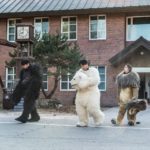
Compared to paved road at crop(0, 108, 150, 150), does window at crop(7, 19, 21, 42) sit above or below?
above

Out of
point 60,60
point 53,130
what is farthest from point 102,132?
point 60,60

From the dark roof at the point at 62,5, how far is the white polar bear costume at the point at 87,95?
18.2 metres

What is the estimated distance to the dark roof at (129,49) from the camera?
29422mm

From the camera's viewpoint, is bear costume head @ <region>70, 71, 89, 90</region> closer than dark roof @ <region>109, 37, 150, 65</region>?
Yes

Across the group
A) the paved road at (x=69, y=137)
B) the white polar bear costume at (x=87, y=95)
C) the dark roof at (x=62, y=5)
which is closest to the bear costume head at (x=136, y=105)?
the paved road at (x=69, y=137)

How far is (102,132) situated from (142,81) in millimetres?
20262

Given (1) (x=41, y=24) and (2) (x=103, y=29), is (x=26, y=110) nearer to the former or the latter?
(2) (x=103, y=29)

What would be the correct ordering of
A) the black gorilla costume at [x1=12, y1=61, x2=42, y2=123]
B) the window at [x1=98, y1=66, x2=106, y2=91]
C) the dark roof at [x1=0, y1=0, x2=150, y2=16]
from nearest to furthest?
the black gorilla costume at [x1=12, y1=61, x2=42, y2=123], the dark roof at [x1=0, y1=0, x2=150, y2=16], the window at [x1=98, y1=66, x2=106, y2=91]

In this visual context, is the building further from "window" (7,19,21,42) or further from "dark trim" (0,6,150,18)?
"window" (7,19,21,42)

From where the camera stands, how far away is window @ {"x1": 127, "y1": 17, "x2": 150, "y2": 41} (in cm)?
3100

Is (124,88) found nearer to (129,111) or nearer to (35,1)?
(129,111)

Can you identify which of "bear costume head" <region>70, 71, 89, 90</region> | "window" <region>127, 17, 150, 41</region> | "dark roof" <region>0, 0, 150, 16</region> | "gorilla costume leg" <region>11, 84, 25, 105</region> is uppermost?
"dark roof" <region>0, 0, 150, 16</region>

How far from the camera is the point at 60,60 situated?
80.7 ft

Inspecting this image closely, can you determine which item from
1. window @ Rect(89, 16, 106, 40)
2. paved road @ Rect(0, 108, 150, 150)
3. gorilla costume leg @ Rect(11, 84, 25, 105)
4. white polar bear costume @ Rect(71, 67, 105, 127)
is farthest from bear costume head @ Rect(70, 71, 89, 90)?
window @ Rect(89, 16, 106, 40)
